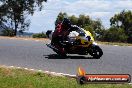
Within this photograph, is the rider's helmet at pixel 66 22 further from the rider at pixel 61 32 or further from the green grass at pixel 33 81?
the green grass at pixel 33 81

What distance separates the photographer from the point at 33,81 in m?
10.7

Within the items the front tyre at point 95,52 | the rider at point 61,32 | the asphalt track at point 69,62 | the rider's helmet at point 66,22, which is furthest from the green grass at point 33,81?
the front tyre at point 95,52

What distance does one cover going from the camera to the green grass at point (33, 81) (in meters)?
10.2

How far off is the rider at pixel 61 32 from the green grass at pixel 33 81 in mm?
5404

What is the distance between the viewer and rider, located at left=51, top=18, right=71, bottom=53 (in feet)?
58.2

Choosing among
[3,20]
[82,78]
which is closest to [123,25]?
[3,20]

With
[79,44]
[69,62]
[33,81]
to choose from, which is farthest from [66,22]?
[33,81]

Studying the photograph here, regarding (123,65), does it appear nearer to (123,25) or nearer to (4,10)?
(4,10)

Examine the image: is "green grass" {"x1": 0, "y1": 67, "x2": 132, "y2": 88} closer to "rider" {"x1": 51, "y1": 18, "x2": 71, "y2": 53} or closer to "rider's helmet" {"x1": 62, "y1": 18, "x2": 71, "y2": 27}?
"rider" {"x1": 51, "y1": 18, "x2": 71, "y2": 53}

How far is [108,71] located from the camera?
13703 mm

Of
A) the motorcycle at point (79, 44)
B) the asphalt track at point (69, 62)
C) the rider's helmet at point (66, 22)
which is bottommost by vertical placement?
the asphalt track at point (69, 62)

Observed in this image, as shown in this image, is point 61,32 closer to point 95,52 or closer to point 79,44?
point 79,44

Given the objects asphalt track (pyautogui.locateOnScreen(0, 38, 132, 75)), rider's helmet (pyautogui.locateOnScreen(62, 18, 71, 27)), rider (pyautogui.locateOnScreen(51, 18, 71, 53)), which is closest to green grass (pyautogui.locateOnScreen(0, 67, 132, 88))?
asphalt track (pyautogui.locateOnScreen(0, 38, 132, 75))

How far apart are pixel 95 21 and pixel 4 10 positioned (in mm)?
20177
